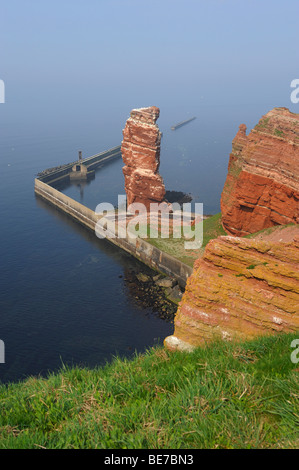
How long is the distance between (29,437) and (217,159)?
171 m

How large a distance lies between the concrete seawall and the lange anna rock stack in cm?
1047

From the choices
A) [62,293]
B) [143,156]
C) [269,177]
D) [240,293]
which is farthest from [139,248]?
[240,293]

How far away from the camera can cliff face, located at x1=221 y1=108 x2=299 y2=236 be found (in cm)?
5303

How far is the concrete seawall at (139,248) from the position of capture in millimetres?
61406

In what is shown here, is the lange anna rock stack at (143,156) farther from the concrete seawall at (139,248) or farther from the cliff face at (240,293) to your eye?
the cliff face at (240,293)

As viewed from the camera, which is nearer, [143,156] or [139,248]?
[139,248]

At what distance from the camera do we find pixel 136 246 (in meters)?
71.4

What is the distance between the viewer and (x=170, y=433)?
1141cm

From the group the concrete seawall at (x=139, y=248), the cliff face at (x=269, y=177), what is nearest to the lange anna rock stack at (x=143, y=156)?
the concrete seawall at (x=139, y=248)

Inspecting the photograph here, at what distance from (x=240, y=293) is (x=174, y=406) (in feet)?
33.7

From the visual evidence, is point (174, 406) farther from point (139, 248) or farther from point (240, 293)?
point (139, 248)

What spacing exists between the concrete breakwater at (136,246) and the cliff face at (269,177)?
11.1 metres

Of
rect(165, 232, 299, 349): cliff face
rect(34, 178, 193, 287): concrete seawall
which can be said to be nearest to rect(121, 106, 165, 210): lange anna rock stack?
rect(34, 178, 193, 287): concrete seawall

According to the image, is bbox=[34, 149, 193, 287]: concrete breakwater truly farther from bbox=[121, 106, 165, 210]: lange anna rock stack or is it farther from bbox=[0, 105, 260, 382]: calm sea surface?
bbox=[121, 106, 165, 210]: lange anna rock stack
